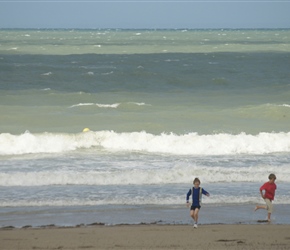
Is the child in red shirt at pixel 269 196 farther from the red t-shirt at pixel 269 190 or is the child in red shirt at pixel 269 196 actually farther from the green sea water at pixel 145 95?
the green sea water at pixel 145 95

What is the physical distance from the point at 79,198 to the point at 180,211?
2.48 metres

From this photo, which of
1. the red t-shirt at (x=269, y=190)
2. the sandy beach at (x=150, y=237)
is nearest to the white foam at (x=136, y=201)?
the red t-shirt at (x=269, y=190)

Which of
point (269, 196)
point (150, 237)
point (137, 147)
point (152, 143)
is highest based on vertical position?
point (152, 143)

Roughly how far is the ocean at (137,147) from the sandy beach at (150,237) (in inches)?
32.3

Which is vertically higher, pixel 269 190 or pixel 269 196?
pixel 269 190

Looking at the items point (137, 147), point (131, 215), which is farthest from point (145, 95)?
point (131, 215)

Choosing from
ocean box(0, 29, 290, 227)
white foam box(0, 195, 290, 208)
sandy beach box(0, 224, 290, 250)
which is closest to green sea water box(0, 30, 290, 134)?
ocean box(0, 29, 290, 227)

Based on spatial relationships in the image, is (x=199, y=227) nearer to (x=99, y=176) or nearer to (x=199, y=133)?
(x=99, y=176)

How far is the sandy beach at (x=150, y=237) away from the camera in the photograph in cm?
1166

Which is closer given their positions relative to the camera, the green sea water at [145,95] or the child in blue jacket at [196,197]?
the child in blue jacket at [196,197]

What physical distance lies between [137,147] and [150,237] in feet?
36.3

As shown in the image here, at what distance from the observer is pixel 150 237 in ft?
40.1

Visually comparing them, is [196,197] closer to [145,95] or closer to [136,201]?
[136,201]

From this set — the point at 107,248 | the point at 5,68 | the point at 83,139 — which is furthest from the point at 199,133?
the point at 5,68
